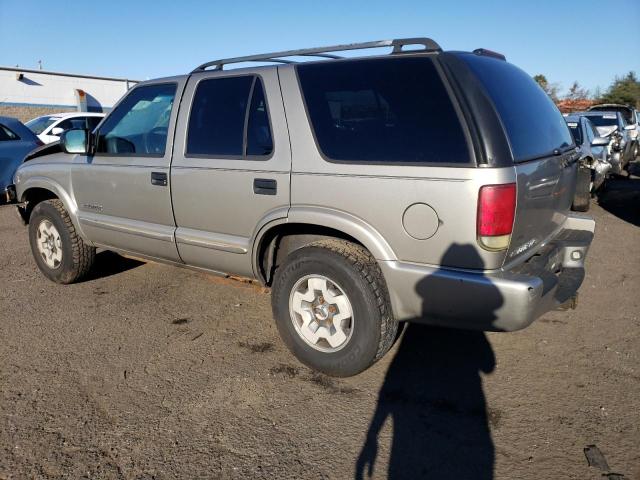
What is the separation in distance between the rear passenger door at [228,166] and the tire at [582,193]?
2657 mm

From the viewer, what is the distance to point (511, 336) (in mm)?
3836

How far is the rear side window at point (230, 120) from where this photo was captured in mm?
3457

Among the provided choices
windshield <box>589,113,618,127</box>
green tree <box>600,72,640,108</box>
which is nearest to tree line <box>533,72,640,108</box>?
green tree <box>600,72,640,108</box>

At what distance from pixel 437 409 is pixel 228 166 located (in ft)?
6.80

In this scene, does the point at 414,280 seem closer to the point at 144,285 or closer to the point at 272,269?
the point at 272,269

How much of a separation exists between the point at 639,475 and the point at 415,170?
1807 mm

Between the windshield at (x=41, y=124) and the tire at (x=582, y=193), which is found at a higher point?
the windshield at (x=41, y=124)

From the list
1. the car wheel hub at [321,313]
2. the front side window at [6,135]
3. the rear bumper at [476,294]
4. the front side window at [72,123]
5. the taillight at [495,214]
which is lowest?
the car wheel hub at [321,313]

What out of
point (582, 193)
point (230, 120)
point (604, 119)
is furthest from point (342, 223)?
point (604, 119)

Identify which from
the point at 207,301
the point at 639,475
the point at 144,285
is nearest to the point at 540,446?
the point at 639,475

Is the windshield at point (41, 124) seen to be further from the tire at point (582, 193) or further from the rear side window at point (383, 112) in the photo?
the tire at point (582, 193)

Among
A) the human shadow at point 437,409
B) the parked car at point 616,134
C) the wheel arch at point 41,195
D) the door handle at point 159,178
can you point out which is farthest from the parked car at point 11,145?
the parked car at point 616,134

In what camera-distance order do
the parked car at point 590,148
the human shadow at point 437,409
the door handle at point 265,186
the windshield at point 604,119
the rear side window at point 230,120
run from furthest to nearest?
the windshield at point 604,119 < the parked car at point 590,148 < the rear side window at point 230,120 < the door handle at point 265,186 < the human shadow at point 437,409

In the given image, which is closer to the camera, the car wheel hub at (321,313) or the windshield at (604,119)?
the car wheel hub at (321,313)
